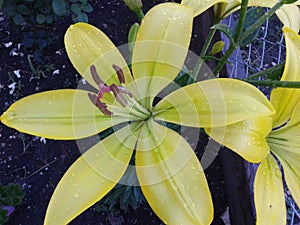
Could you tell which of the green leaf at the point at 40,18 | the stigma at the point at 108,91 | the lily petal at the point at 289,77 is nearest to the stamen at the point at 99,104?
the stigma at the point at 108,91

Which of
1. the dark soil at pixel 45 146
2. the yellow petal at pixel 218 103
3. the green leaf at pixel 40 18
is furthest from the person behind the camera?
the green leaf at pixel 40 18

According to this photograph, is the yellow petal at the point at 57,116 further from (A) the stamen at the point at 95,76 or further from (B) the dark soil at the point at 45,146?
(B) the dark soil at the point at 45,146

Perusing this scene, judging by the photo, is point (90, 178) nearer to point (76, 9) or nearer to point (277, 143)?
point (277, 143)

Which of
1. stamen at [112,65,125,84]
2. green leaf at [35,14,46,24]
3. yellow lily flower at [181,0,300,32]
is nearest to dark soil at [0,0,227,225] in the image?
green leaf at [35,14,46,24]

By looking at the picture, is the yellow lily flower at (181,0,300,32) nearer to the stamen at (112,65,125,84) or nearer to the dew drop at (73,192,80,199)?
the stamen at (112,65,125,84)

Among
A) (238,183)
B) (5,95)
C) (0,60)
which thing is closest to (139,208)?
(238,183)

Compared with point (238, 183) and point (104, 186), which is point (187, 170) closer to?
point (104, 186)
